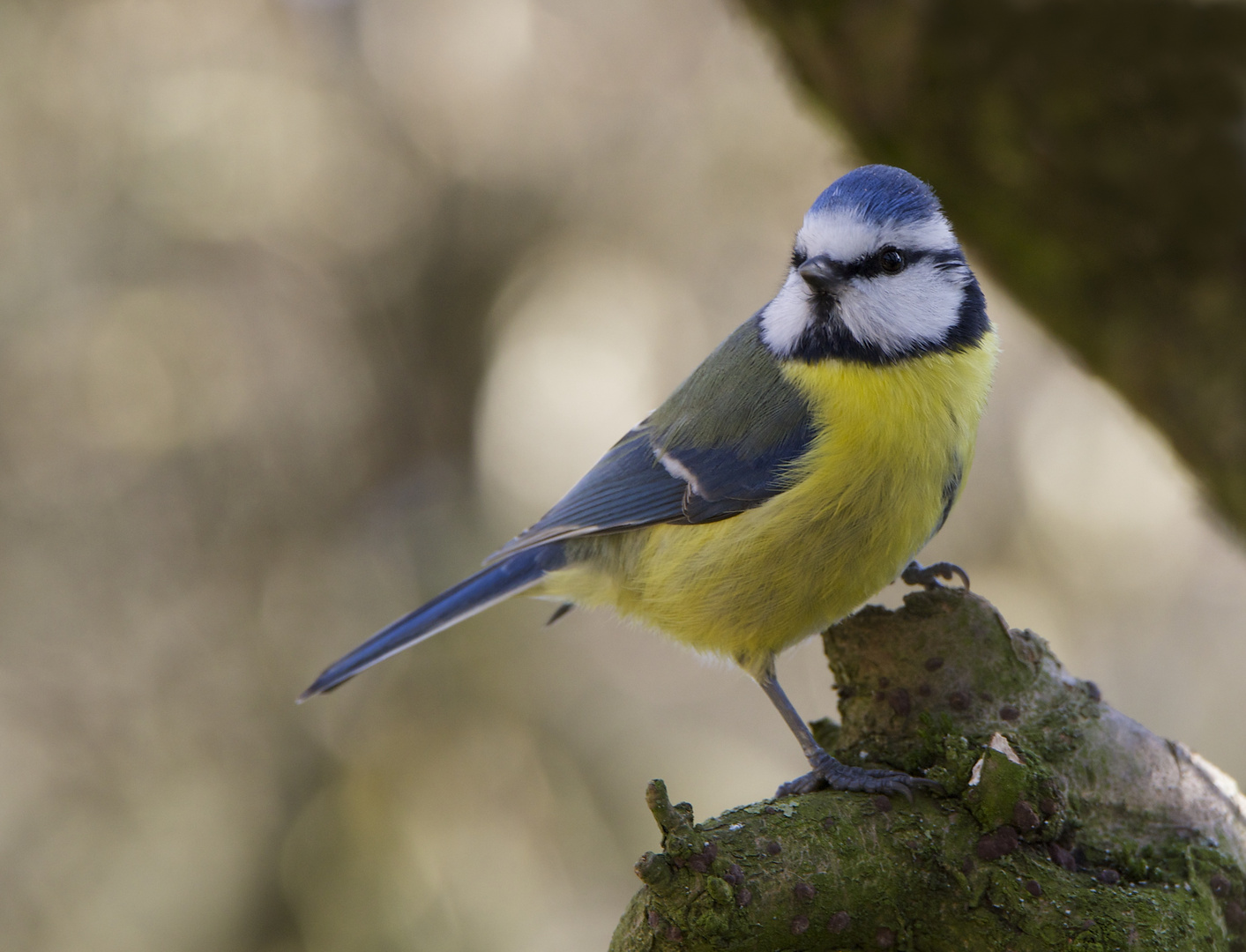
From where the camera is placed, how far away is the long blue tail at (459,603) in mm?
2109

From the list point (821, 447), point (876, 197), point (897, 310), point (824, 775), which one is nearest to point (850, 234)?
point (876, 197)

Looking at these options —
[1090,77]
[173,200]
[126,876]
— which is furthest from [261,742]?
[1090,77]

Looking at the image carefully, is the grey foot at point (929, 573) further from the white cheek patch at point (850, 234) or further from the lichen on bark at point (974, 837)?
the white cheek patch at point (850, 234)

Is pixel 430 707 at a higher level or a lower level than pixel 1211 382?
higher

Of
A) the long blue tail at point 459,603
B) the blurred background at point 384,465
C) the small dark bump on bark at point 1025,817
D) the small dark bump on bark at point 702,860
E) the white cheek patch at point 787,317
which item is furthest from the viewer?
the blurred background at point 384,465

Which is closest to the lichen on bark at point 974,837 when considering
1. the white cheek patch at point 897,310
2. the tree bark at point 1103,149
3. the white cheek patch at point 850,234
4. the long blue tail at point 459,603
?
the white cheek patch at point 897,310

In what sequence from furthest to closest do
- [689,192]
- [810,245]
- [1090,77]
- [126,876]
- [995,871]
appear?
1. [689,192]
2. [126,876]
3. [1090,77]
4. [810,245]
5. [995,871]

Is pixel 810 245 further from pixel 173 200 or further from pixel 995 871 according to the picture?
pixel 173 200

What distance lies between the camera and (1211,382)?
228 cm

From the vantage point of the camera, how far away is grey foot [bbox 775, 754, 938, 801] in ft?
4.41

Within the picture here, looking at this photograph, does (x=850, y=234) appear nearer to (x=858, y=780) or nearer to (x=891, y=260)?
(x=891, y=260)

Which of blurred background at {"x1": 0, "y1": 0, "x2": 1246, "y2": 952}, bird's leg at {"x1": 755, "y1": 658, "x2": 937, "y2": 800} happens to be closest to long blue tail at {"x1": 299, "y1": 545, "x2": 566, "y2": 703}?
bird's leg at {"x1": 755, "y1": 658, "x2": 937, "y2": 800}

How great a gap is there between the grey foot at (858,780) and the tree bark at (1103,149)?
56.4 inches

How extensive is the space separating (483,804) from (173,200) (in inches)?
109
